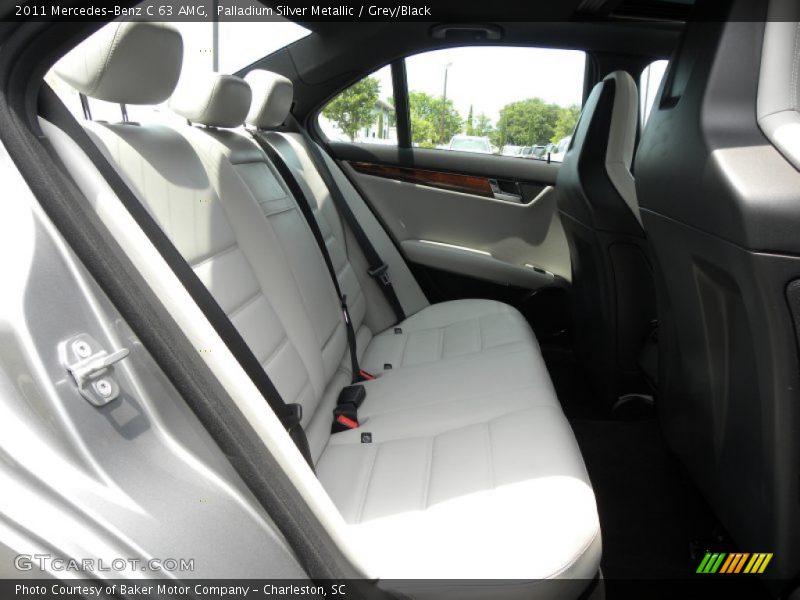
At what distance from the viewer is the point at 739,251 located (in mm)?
902

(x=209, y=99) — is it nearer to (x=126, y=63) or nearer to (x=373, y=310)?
(x=126, y=63)

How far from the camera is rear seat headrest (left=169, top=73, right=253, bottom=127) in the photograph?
4.88 ft

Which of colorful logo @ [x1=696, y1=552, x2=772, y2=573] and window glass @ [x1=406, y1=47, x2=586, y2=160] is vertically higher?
window glass @ [x1=406, y1=47, x2=586, y2=160]

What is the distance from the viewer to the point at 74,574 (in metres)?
0.59

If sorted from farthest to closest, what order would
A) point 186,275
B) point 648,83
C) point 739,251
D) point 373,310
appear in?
point 648,83 → point 373,310 → point 186,275 → point 739,251

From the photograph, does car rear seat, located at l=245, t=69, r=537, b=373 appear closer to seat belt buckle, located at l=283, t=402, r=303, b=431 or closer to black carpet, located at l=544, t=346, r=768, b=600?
black carpet, located at l=544, t=346, r=768, b=600

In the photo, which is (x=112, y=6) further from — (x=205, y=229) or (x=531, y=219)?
(x=531, y=219)

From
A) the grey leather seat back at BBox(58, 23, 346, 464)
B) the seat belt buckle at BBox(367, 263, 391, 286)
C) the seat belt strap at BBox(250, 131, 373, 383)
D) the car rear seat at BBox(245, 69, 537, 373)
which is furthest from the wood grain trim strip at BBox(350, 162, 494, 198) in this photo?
the grey leather seat back at BBox(58, 23, 346, 464)

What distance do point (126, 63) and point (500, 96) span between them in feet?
5.81

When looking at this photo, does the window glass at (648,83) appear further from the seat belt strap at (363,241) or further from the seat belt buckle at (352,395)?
the seat belt buckle at (352,395)

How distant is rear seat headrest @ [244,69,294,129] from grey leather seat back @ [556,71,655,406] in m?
0.91

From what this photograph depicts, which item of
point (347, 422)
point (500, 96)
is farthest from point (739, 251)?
point (500, 96)

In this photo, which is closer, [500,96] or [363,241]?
[363,241]

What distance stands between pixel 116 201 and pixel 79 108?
1.91 feet
